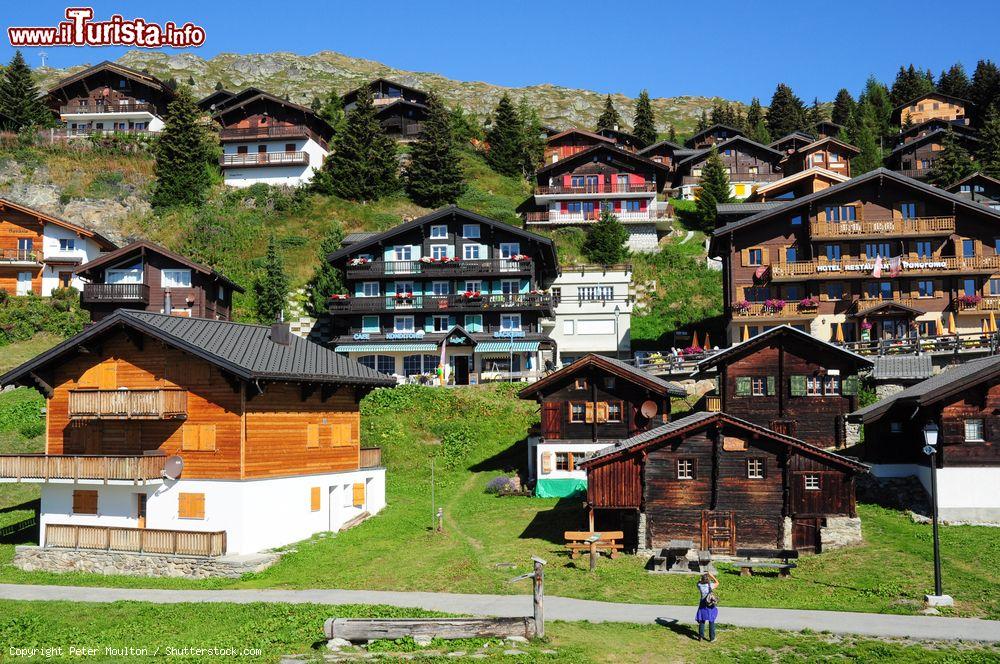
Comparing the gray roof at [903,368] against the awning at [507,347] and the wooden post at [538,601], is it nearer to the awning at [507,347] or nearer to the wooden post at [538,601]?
the awning at [507,347]

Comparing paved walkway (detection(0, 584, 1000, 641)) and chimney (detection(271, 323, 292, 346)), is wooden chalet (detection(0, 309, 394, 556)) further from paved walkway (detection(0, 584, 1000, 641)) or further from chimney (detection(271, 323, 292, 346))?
paved walkway (detection(0, 584, 1000, 641))

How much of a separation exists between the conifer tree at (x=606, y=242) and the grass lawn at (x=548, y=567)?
3844 centimetres

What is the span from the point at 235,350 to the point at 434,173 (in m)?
62.5

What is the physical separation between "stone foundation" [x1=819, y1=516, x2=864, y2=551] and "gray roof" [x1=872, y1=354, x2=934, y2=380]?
1796 centimetres

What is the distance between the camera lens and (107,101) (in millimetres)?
106438

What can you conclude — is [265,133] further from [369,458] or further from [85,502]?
[85,502]

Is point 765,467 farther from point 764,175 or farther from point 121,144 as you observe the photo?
point 121,144

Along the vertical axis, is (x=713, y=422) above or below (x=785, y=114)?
below

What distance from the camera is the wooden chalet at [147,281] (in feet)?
221

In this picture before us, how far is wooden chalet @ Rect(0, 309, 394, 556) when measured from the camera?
33.3 m

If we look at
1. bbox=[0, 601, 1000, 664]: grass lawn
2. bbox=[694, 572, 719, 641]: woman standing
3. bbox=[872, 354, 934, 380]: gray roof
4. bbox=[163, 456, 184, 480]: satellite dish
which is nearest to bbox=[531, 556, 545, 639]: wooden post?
bbox=[0, 601, 1000, 664]: grass lawn

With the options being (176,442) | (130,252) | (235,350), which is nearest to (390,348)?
(130,252)

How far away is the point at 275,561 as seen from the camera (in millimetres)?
32031

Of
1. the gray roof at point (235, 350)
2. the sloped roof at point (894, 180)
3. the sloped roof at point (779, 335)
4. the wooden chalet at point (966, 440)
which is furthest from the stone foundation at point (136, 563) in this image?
the sloped roof at point (894, 180)
